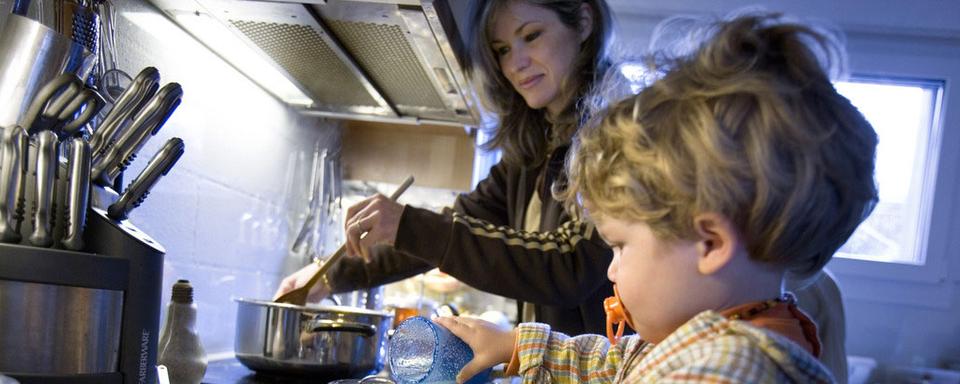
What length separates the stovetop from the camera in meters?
1.25

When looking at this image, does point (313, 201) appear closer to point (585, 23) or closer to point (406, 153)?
point (406, 153)

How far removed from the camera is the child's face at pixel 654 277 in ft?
2.17

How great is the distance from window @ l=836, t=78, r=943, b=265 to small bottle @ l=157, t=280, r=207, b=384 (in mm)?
2021

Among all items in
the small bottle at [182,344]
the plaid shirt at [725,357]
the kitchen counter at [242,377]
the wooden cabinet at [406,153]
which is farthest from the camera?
the wooden cabinet at [406,153]

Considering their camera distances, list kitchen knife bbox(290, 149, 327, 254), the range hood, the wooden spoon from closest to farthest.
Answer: the range hood < the wooden spoon < kitchen knife bbox(290, 149, 327, 254)

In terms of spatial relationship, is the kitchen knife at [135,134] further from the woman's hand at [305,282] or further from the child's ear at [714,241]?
the woman's hand at [305,282]

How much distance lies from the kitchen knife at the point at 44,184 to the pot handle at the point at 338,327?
0.66m

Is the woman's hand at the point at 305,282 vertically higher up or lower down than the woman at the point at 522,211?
lower down

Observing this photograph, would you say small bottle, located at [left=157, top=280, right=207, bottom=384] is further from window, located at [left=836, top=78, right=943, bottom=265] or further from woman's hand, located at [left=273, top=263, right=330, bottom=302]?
window, located at [left=836, top=78, right=943, bottom=265]

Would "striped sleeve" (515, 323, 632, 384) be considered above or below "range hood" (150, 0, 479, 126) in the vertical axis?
below

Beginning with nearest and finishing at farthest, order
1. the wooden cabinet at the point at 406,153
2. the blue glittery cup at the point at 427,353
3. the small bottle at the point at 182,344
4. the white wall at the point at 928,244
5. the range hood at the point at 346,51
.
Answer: the blue glittery cup at the point at 427,353, the small bottle at the point at 182,344, the range hood at the point at 346,51, the wooden cabinet at the point at 406,153, the white wall at the point at 928,244

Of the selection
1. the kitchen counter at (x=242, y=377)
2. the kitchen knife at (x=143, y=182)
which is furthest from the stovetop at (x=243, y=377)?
the kitchen knife at (x=143, y=182)

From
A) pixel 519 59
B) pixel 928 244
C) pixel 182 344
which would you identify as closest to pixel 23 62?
pixel 182 344

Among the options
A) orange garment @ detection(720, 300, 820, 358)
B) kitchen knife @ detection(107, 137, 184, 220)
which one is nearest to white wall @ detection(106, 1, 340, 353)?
kitchen knife @ detection(107, 137, 184, 220)
